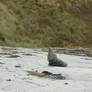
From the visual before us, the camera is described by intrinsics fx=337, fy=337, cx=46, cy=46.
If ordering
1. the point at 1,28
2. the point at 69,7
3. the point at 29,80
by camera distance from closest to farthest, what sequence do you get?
1. the point at 29,80
2. the point at 1,28
3. the point at 69,7

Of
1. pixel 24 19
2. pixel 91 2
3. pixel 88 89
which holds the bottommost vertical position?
pixel 88 89

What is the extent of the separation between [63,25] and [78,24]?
3701 millimetres

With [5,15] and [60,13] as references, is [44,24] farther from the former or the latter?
[5,15]

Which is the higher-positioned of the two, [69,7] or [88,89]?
[69,7]

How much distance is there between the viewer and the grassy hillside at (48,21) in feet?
141

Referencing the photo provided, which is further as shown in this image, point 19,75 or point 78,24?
point 78,24

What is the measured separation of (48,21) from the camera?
185 ft

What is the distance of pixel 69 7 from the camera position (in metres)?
65.7

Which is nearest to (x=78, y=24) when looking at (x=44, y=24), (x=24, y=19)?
(x=44, y=24)

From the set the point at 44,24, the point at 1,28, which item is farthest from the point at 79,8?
the point at 1,28

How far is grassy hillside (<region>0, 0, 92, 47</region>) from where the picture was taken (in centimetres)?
4309

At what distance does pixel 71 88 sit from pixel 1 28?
94.3 ft

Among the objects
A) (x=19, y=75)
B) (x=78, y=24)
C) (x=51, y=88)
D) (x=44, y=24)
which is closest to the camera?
(x=51, y=88)

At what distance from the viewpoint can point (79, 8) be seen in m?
67.4
